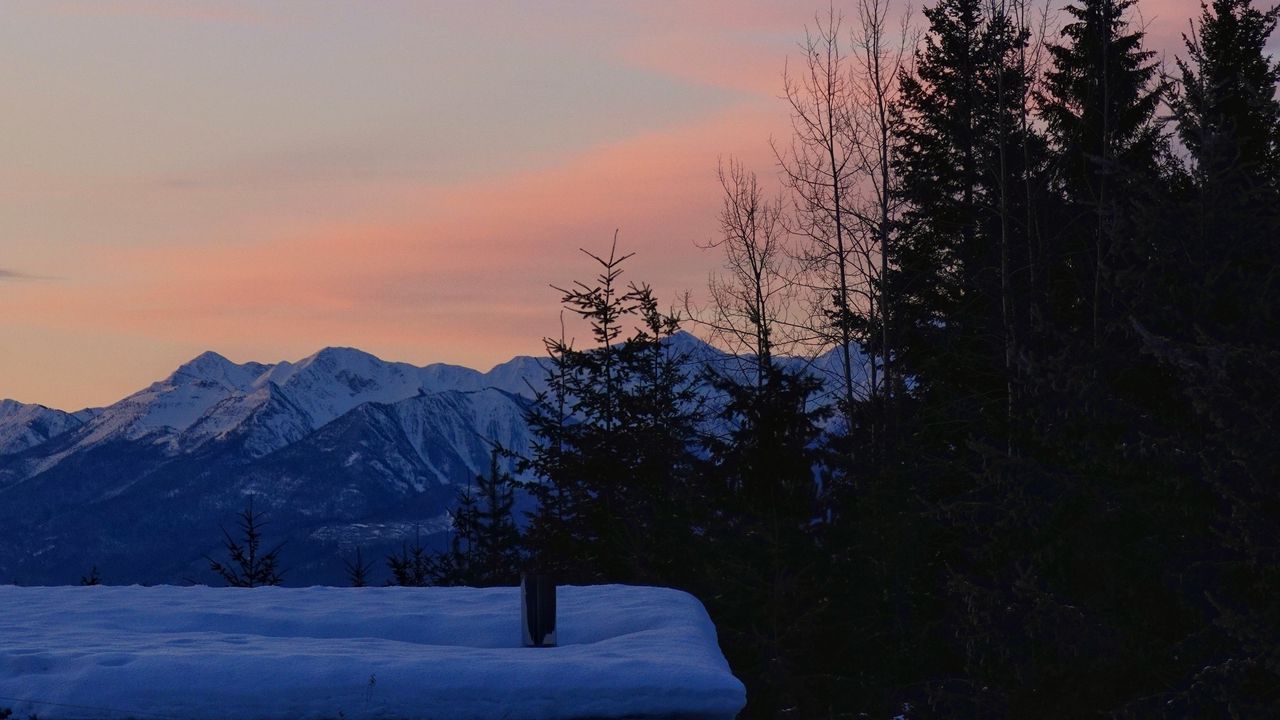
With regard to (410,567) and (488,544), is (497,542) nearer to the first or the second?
(488,544)

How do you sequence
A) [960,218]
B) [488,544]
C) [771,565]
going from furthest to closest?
1. [488,544]
2. [960,218]
3. [771,565]

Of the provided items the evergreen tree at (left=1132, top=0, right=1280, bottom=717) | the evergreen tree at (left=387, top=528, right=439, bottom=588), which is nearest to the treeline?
the evergreen tree at (left=1132, top=0, right=1280, bottom=717)

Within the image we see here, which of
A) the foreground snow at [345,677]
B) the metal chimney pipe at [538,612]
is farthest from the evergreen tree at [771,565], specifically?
the foreground snow at [345,677]

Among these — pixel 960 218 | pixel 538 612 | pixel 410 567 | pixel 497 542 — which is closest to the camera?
pixel 538 612

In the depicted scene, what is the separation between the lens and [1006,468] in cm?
1655

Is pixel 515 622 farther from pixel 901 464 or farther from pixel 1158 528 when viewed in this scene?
pixel 901 464

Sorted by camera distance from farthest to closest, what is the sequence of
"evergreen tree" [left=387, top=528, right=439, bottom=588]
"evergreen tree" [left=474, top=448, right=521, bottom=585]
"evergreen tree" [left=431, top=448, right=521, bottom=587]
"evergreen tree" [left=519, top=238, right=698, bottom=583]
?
"evergreen tree" [left=387, top=528, right=439, bottom=588], "evergreen tree" [left=431, top=448, right=521, bottom=587], "evergreen tree" [left=474, top=448, right=521, bottom=585], "evergreen tree" [left=519, top=238, right=698, bottom=583]

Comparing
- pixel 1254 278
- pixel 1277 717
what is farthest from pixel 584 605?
pixel 1254 278

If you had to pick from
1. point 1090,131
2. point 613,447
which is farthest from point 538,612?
point 1090,131

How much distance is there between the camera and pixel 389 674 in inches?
212

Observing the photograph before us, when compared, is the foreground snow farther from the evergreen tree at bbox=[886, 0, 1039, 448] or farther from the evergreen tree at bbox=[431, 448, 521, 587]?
the evergreen tree at bbox=[431, 448, 521, 587]

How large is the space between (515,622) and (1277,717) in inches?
364

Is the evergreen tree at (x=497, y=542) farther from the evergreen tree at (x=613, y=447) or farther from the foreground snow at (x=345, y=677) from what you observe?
the foreground snow at (x=345, y=677)

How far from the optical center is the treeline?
585 inches
